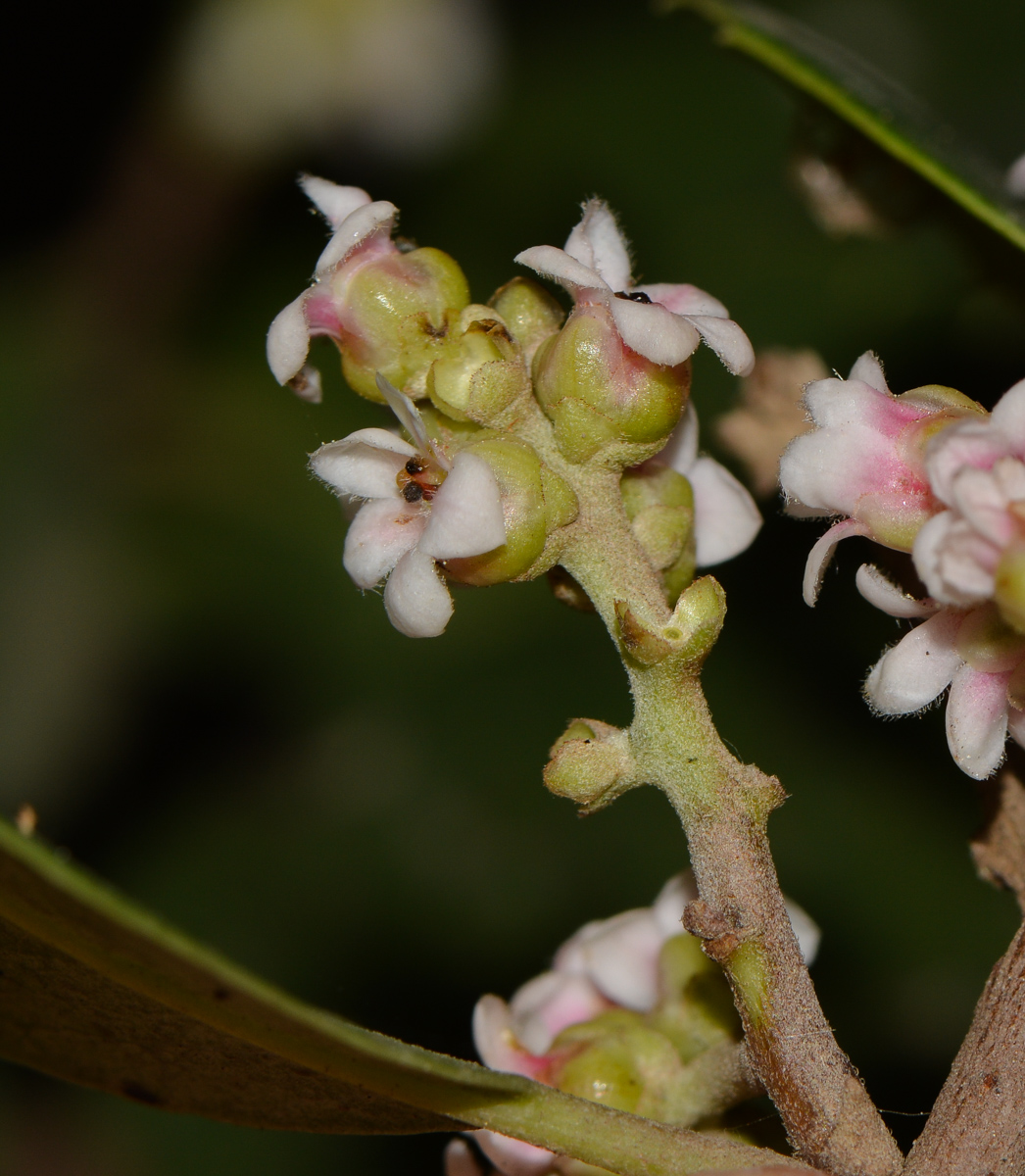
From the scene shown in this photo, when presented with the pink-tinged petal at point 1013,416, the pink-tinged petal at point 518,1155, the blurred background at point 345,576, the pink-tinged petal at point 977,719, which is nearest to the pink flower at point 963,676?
the pink-tinged petal at point 977,719

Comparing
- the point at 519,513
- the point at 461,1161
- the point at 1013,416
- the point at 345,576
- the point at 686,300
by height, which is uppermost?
the point at 1013,416

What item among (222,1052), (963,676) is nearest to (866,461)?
(963,676)

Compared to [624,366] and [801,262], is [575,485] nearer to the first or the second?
[624,366]

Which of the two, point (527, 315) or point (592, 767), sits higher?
point (527, 315)

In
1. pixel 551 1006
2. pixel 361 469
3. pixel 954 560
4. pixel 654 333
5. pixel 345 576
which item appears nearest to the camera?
pixel 954 560

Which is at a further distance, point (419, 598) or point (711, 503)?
point (711, 503)

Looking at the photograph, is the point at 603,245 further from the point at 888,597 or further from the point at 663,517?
the point at 888,597

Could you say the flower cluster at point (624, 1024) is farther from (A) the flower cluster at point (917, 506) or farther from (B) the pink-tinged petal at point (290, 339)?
(B) the pink-tinged petal at point (290, 339)
